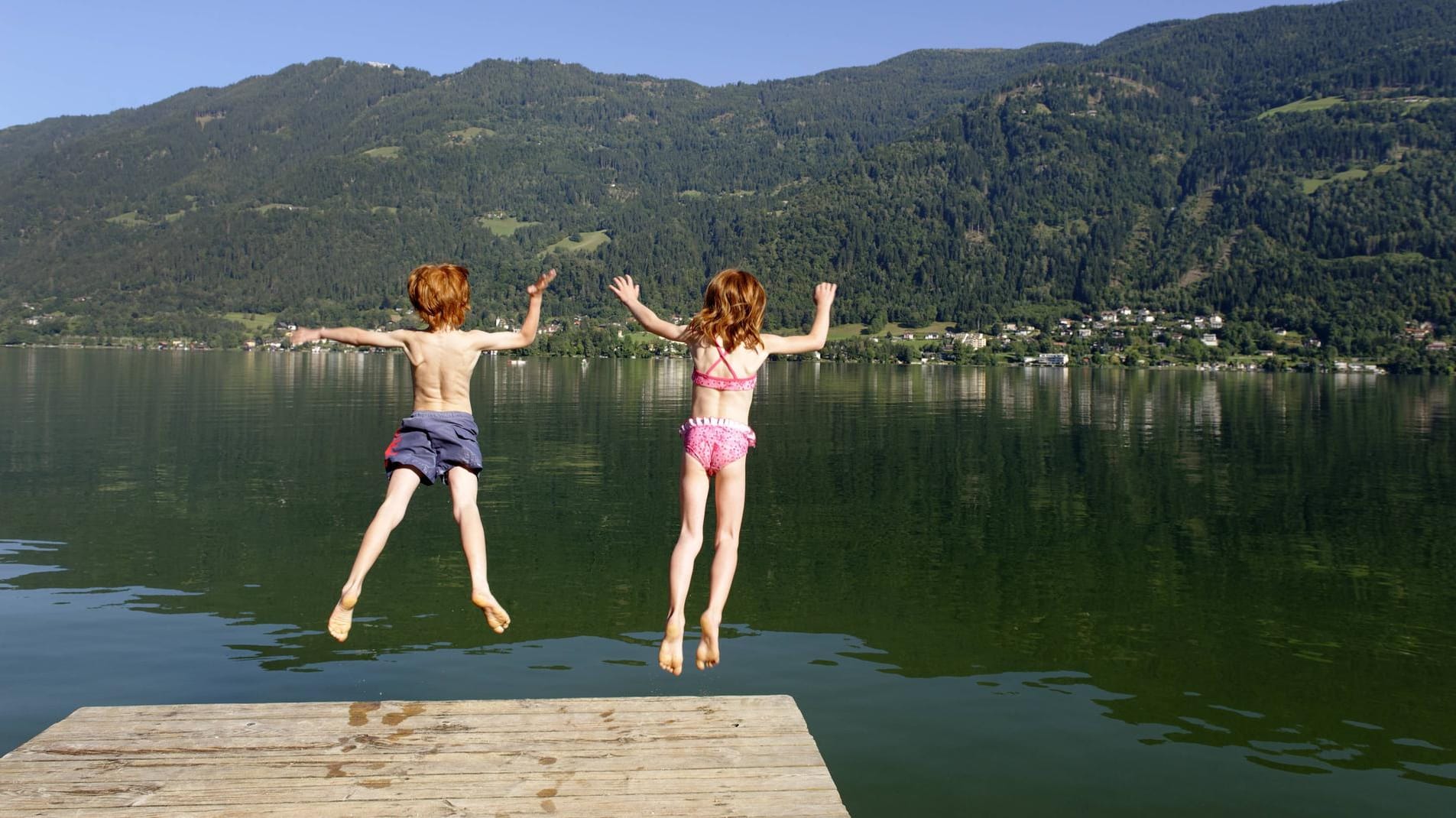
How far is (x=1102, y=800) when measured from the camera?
12352 millimetres

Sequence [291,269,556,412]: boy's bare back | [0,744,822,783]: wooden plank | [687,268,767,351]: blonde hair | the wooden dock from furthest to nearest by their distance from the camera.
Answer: [291,269,556,412]: boy's bare back, [687,268,767,351]: blonde hair, [0,744,822,783]: wooden plank, the wooden dock

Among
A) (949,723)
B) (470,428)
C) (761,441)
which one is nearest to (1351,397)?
(761,441)

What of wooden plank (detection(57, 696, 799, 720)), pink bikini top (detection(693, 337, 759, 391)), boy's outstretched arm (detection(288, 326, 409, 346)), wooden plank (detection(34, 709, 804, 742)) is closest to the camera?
Result: wooden plank (detection(34, 709, 804, 742))

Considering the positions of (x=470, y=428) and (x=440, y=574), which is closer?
(x=470, y=428)

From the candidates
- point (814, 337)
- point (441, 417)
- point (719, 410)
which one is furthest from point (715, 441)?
point (441, 417)

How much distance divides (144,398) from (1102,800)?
77.0 meters

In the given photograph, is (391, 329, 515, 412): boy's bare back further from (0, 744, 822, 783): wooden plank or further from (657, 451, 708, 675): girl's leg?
(0, 744, 822, 783): wooden plank

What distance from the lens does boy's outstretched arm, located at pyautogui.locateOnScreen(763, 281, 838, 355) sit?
28.8 feet

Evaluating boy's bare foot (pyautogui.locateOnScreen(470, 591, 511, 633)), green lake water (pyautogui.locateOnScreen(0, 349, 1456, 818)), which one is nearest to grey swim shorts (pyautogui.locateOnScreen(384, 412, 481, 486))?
boy's bare foot (pyautogui.locateOnScreen(470, 591, 511, 633))

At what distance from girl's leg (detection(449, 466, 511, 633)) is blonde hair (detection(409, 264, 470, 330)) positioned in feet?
4.00

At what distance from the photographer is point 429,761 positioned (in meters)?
7.59

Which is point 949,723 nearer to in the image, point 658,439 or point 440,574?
point 440,574

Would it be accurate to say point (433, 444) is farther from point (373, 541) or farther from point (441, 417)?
point (373, 541)

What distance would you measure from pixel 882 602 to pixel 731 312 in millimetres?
13862
